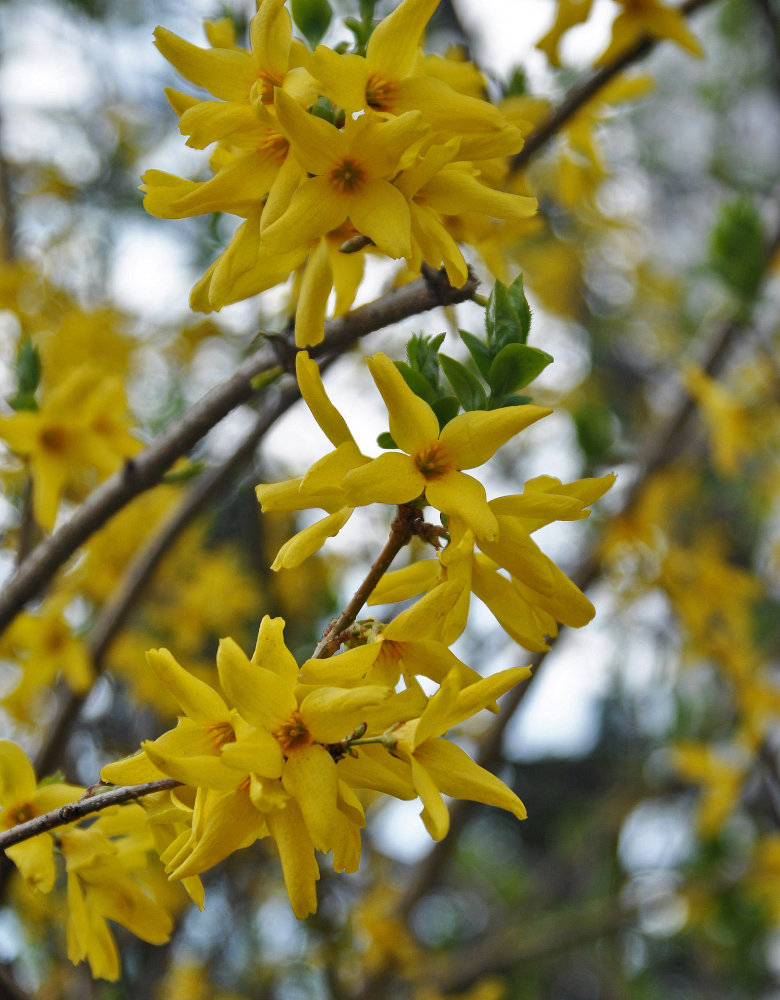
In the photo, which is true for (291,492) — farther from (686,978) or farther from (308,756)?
(686,978)

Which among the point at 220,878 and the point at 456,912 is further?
the point at 456,912

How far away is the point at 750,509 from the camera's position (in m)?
5.52

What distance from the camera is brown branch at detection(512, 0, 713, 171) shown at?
1530 millimetres

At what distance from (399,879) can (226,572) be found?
1.95 metres

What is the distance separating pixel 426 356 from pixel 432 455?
0.43 ft

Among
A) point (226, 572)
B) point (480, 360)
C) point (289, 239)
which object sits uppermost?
point (289, 239)

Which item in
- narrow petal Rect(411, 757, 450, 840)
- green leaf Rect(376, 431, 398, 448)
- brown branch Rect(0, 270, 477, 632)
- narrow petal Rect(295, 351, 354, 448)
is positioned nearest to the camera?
narrow petal Rect(411, 757, 450, 840)

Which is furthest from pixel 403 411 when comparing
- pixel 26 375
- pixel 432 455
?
pixel 26 375

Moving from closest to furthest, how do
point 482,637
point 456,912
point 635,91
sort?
point 635,91 < point 482,637 < point 456,912

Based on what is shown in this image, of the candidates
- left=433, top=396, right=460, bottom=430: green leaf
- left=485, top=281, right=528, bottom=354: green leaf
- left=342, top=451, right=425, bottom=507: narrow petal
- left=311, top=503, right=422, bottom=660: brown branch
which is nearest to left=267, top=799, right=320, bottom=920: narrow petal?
left=311, top=503, right=422, bottom=660: brown branch

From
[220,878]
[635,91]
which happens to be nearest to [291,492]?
[635,91]

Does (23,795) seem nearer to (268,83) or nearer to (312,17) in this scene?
(268,83)

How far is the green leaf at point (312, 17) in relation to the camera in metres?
0.99

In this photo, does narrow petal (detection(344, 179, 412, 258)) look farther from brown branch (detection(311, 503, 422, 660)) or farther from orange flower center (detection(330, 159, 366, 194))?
brown branch (detection(311, 503, 422, 660))
